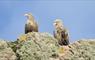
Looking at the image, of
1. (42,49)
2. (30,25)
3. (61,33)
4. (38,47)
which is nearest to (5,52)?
(38,47)

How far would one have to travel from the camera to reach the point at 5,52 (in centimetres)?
1822

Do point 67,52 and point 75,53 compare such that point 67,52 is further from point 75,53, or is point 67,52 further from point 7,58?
point 7,58

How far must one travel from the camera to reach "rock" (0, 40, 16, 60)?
18000 millimetres

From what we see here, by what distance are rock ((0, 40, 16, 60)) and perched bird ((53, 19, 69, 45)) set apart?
2576 mm

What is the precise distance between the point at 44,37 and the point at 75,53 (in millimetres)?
1617

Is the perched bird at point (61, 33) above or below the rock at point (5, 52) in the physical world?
above

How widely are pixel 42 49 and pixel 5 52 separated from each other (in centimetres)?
169

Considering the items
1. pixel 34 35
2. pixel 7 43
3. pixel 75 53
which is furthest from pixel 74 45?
pixel 7 43

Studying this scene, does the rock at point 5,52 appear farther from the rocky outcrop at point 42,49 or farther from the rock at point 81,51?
the rock at point 81,51

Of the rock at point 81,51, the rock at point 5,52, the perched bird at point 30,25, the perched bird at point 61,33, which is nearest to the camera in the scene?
the rock at point 5,52

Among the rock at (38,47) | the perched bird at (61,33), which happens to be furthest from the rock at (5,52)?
the perched bird at (61,33)

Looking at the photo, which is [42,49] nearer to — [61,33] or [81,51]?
[81,51]

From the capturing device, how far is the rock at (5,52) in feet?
59.1

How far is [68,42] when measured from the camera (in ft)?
64.6
